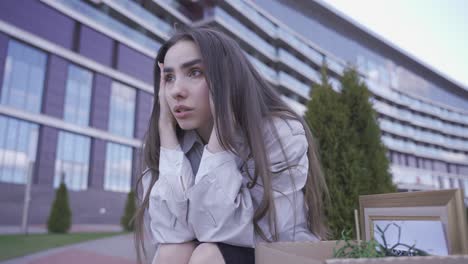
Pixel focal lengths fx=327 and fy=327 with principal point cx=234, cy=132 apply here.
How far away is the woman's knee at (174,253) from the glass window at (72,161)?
15.0 m

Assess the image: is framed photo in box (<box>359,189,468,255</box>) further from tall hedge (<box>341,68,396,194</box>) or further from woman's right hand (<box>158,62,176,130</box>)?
tall hedge (<box>341,68,396,194</box>)

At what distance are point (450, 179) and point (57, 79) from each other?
41863 mm

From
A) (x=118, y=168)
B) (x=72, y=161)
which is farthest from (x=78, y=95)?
(x=118, y=168)

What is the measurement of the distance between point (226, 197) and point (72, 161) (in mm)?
15895

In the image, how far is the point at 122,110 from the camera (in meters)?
17.3

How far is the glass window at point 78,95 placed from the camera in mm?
15031

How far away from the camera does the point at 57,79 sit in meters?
14.5

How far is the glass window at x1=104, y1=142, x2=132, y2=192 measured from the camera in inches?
651

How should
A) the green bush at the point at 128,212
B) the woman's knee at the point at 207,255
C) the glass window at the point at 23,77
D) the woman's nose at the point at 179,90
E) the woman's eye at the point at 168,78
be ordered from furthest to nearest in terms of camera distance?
the green bush at the point at 128,212 → the glass window at the point at 23,77 → the woman's eye at the point at 168,78 → the woman's nose at the point at 179,90 → the woman's knee at the point at 207,255

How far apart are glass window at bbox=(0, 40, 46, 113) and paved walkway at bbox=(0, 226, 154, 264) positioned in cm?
772

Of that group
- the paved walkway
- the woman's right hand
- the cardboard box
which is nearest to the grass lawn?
the paved walkway

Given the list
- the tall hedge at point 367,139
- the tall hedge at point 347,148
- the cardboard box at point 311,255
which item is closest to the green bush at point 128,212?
the tall hedge at point 347,148

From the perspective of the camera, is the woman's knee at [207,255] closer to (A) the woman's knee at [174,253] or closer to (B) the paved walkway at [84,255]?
(A) the woman's knee at [174,253]

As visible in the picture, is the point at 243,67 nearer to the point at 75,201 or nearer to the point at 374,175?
the point at 374,175
